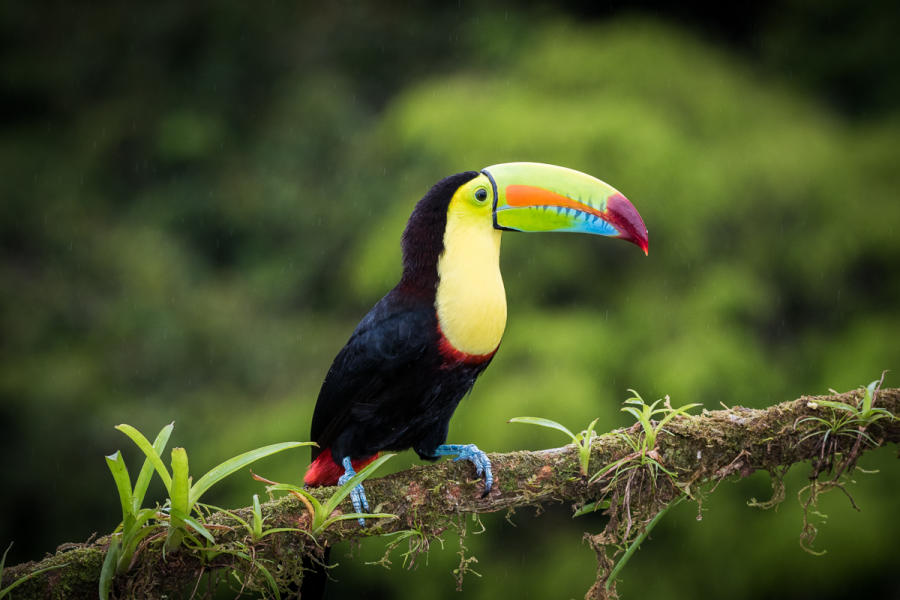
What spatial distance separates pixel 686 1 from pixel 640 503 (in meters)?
4.55

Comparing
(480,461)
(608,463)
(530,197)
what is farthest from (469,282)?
A: (608,463)

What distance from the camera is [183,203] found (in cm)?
609

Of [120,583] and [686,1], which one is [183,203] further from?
[120,583]

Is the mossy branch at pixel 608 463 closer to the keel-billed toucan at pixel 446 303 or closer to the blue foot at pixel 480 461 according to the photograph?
the blue foot at pixel 480 461

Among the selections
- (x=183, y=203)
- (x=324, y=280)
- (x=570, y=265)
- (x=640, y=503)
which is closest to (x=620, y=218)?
(x=640, y=503)

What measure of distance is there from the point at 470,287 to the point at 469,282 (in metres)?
0.01

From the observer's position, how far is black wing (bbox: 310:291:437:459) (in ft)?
7.04

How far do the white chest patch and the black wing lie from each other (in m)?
0.05

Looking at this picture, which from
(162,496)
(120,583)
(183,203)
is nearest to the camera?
(120,583)

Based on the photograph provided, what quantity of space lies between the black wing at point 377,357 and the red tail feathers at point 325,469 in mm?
78

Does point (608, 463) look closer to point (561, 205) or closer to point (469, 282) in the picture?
point (469, 282)

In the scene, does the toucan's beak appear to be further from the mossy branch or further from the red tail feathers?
the red tail feathers

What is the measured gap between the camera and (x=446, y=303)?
2145 millimetres

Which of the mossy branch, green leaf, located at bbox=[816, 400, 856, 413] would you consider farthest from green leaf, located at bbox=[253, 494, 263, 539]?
green leaf, located at bbox=[816, 400, 856, 413]
